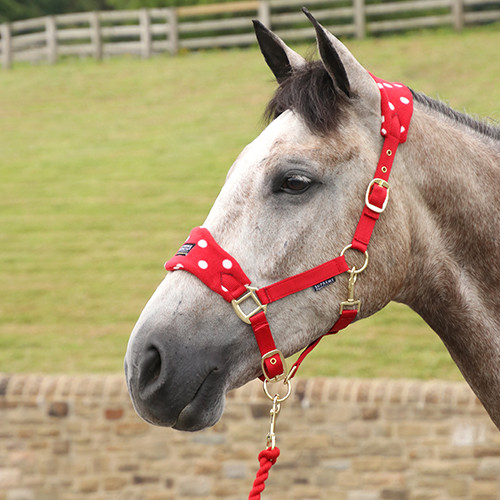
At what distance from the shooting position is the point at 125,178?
43.3 feet

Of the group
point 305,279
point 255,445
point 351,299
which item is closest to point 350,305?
point 351,299

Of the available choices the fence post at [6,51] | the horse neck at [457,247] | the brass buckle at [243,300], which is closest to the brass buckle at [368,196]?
the horse neck at [457,247]

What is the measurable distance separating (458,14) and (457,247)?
19049 millimetres

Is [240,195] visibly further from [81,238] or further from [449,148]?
[81,238]

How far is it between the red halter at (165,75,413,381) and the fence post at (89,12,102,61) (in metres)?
21.7

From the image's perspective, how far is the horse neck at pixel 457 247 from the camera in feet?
7.82

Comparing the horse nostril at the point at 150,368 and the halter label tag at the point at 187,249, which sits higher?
the halter label tag at the point at 187,249

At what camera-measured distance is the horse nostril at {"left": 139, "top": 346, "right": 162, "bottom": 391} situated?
212 centimetres

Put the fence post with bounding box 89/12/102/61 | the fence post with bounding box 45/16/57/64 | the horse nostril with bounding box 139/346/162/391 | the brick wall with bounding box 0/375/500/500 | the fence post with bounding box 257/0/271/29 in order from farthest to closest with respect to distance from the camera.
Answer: the fence post with bounding box 45/16/57/64 < the fence post with bounding box 89/12/102/61 < the fence post with bounding box 257/0/271/29 < the brick wall with bounding box 0/375/500/500 < the horse nostril with bounding box 139/346/162/391

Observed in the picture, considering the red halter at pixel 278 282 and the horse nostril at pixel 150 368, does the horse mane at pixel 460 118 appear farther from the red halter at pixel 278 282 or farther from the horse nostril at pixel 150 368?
the horse nostril at pixel 150 368

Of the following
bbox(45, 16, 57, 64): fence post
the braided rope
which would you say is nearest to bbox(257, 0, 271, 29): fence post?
bbox(45, 16, 57, 64): fence post

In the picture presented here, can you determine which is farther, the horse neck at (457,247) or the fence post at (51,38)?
the fence post at (51,38)

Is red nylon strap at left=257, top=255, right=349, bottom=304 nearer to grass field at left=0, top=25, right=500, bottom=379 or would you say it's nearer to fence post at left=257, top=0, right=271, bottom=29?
grass field at left=0, top=25, right=500, bottom=379

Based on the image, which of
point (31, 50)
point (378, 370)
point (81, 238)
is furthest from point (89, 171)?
point (31, 50)
